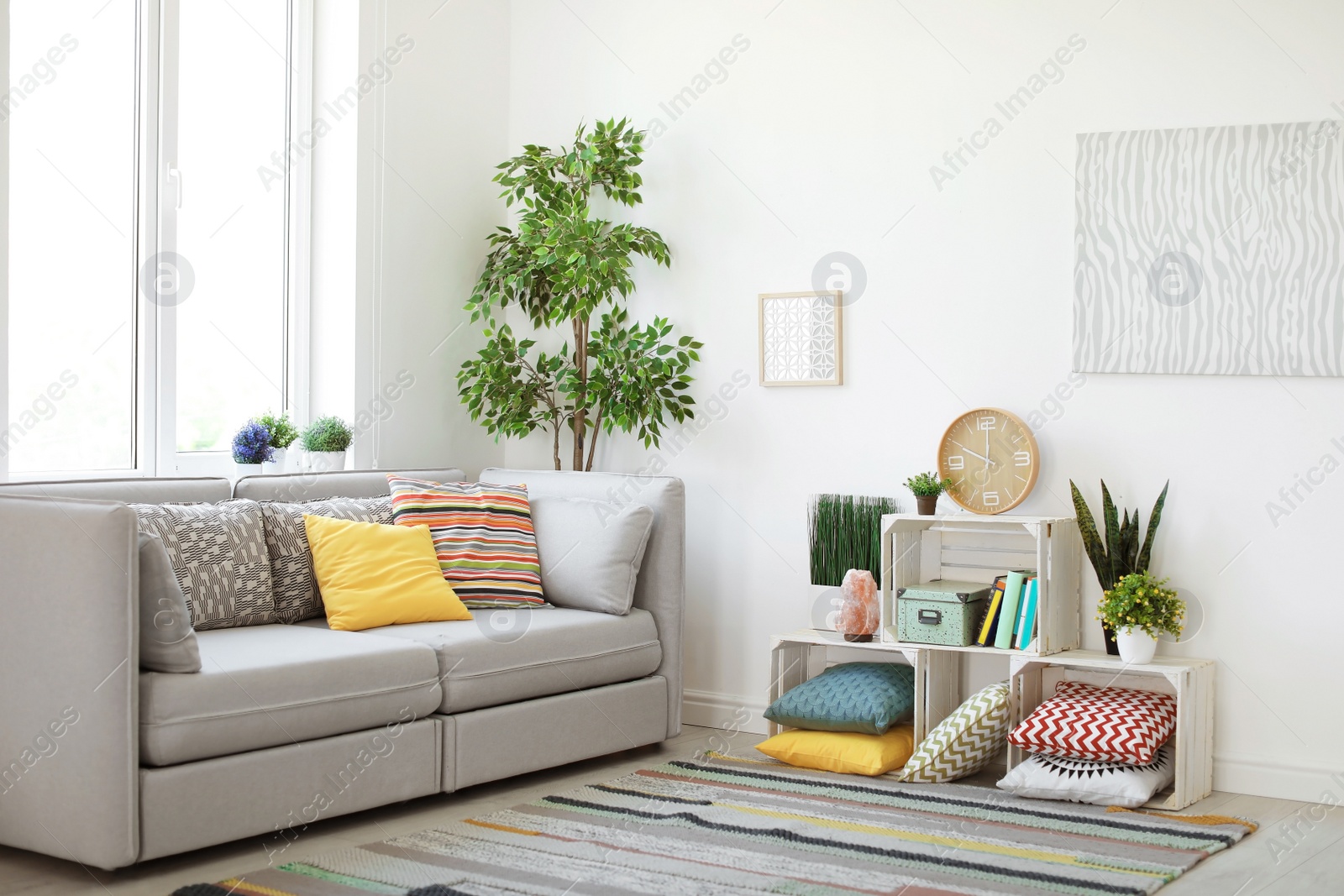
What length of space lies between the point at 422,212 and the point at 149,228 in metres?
1.00

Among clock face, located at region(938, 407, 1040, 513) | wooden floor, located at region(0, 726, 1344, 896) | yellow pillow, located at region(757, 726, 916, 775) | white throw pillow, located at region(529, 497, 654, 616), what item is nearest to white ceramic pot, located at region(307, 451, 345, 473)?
white throw pillow, located at region(529, 497, 654, 616)

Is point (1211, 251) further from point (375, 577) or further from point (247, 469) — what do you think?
point (247, 469)

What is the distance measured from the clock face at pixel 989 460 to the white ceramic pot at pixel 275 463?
6.55 ft

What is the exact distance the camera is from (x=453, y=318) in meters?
4.62

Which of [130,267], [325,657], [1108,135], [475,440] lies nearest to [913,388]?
[1108,135]

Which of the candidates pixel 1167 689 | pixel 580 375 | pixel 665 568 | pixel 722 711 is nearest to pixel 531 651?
pixel 665 568

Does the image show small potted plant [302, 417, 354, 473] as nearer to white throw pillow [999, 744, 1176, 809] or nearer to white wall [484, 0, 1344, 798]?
white wall [484, 0, 1344, 798]

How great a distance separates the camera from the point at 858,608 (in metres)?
3.74

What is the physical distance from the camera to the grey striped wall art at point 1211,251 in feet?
11.1

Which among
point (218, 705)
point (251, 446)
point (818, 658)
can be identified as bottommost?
point (818, 658)

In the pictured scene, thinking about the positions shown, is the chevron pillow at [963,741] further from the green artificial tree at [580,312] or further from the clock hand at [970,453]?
the green artificial tree at [580,312]

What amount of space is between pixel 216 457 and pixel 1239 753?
308 centimetres

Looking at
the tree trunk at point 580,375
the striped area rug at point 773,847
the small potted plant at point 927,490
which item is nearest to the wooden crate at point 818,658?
the striped area rug at point 773,847

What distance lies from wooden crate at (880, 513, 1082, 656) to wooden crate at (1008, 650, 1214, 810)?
0.09 metres
